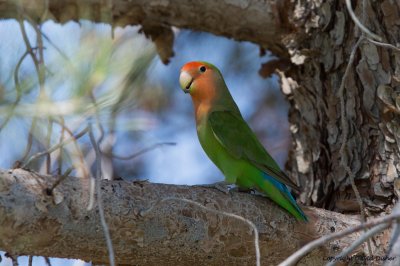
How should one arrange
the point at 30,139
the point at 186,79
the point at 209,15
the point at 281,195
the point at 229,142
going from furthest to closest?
1. the point at 209,15
2. the point at 186,79
3. the point at 229,142
4. the point at 281,195
5. the point at 30,139

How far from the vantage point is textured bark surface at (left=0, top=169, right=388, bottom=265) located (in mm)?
2199

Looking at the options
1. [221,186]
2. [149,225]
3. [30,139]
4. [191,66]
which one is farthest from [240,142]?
[30,139]

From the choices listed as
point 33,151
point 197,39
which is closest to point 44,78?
point 33,151

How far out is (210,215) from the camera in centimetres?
250

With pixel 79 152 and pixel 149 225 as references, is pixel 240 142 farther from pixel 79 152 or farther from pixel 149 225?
pixel 149 225

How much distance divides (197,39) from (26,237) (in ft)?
8.95

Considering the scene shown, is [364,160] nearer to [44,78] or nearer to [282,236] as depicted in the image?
[282,236]

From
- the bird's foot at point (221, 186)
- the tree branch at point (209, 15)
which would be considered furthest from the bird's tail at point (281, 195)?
the tree branch at point (209, 15)

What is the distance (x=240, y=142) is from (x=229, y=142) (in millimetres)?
52

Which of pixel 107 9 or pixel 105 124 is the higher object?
pixel 107 9

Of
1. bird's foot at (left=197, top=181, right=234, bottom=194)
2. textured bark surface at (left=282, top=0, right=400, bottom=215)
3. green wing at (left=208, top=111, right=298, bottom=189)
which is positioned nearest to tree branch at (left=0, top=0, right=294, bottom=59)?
textured bark surface at (left=282, top=0, right=400, bottom=215)

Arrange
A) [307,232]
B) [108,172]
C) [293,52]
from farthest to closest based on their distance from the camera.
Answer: [108,172], [293,52], [307,232]

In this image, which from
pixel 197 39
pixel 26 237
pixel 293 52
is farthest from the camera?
pixel 197 39

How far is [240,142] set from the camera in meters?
3.10
